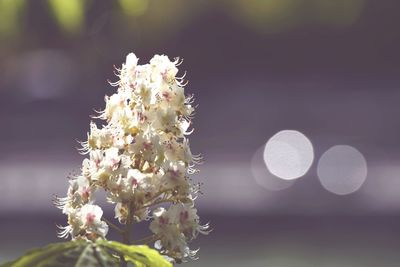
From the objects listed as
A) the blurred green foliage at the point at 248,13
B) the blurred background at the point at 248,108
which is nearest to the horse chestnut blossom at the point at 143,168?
the blurred background at the point at 248,108

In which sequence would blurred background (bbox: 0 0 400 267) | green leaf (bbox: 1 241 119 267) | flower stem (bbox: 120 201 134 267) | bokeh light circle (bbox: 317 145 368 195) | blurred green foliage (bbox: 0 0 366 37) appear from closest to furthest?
green leaf (bbox: 1 241 119 267)
flower stem (bbox: 120 201 134 267)
blurred background (bbox: 0 0 400 267)
bokeh light circle (bbox: 317 145 368 195)
blurred green foliage (bbox: 0 0 366 37)

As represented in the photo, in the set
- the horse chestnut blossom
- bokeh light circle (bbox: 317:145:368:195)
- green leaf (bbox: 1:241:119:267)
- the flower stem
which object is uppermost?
bokeh light circle (bbox: 317:145:368:195)

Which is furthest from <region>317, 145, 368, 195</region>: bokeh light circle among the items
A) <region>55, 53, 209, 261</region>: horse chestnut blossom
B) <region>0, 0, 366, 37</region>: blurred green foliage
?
<region>55, 53, 209, 261</region>: horse chestnut blossom

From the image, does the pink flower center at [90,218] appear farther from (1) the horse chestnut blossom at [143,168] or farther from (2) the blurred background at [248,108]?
(2) the blurred background at [248,108]

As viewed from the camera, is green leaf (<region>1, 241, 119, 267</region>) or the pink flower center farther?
the pink flower center

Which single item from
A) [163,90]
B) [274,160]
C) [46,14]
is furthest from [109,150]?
[46,14]

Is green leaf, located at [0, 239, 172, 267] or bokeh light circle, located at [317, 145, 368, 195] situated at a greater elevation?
bokeh light circle, located at [317, 145, 368, 195]

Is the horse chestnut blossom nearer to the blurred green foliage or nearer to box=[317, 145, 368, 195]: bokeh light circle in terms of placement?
box=[317, 145, 368, 195]: bokeh light circle
